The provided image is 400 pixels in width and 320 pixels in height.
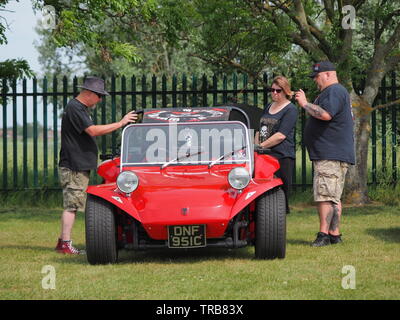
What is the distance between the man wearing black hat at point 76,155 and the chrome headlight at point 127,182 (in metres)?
1.11

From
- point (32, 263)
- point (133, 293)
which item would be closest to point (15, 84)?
point (32, 263)

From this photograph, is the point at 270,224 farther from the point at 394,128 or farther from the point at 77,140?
the point at 394,128

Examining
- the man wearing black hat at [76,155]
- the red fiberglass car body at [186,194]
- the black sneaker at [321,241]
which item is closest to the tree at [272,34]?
the man wearing black hat at [76,155]

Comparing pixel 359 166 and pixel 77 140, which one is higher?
pixel 77 140

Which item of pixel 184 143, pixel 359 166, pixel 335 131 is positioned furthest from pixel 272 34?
pixel 184 143

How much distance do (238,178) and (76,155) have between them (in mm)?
2006

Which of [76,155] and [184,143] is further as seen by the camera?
[76,155]

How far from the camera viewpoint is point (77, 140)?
26.1ft

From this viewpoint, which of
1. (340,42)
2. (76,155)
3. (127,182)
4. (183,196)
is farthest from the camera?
(340,42)

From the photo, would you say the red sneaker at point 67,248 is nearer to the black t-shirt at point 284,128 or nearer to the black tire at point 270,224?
the black tire at point 270,224

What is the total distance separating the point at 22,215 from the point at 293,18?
18.8 feet

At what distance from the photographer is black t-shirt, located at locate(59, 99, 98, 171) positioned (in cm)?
788

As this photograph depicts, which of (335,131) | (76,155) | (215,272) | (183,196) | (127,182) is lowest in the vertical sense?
(215,272)
